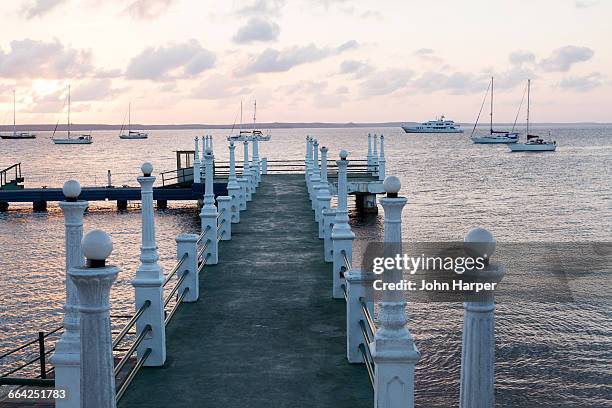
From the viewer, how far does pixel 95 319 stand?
4844 mm

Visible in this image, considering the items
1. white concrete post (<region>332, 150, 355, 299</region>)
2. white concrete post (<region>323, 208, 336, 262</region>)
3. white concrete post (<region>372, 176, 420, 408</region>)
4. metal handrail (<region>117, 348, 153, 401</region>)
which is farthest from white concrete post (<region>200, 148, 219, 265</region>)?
white concrete post (<region>372, 176, 420, 408</region>)

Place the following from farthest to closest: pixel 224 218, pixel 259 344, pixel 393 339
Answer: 1. pixel 224 218
2. pixel 259 344
3. pixel 393 339

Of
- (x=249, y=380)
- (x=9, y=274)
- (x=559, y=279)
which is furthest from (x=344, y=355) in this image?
(x=9, y=274)

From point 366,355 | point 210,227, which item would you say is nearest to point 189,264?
point 210,227

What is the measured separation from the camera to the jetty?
15.9 ft

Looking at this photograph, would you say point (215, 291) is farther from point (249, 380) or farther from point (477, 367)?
point (477, 367)

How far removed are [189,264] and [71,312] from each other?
19.3ft

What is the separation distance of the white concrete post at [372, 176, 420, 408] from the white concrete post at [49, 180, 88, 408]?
268 cm

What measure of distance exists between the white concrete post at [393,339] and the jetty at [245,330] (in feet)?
0.04

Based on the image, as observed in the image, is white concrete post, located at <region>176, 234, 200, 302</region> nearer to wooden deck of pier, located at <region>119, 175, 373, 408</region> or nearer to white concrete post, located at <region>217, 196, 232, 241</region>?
wooden deck of pier, located at <region>119, 175, 373, 408</region>

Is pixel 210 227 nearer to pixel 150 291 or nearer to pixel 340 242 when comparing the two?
pixel 340 242

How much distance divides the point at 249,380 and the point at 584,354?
15824 millimetres

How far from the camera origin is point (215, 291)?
1277cm

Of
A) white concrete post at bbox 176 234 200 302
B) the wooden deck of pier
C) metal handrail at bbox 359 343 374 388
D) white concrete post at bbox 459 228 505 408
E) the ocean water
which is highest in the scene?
white concrete post at bbox 459 228 505 408
